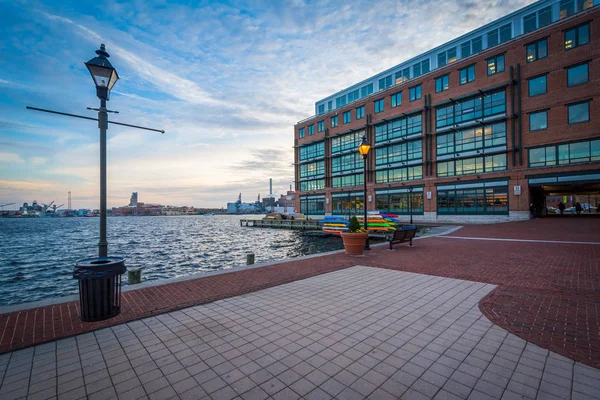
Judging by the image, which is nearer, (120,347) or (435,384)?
(435,384)

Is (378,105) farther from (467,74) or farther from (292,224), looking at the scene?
(292,224)

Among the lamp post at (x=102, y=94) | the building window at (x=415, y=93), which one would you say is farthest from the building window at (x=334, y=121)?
the lamp post at (x=102, y=94)

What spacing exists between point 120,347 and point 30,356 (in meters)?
1.04

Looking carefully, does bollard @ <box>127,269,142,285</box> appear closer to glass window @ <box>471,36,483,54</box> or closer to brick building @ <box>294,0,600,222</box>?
brick building @ <box>294,0,600,222</box>

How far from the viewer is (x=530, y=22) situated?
30.7 metres

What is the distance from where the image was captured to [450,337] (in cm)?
401

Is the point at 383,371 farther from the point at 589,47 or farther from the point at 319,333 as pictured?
the point at 589,47

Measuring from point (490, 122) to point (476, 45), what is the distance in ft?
37.1

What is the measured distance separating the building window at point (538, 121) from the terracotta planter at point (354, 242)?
27348mm

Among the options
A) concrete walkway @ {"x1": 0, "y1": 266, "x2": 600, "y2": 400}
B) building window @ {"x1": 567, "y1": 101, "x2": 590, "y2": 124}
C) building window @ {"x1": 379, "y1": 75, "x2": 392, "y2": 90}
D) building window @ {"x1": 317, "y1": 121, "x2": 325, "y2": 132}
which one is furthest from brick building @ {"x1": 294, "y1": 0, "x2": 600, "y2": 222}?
concrete walkway @ {"x1": 0, "y1": 266, "x2": 600, "y2": 400}

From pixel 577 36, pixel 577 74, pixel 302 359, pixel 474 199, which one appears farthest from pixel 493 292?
pixel 577 36

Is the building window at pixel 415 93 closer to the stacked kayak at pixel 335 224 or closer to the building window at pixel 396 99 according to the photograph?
the building window at pixel 396 99

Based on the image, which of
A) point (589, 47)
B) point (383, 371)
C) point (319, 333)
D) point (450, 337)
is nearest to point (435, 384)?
point (383, 371)

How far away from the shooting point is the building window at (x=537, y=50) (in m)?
26.6
